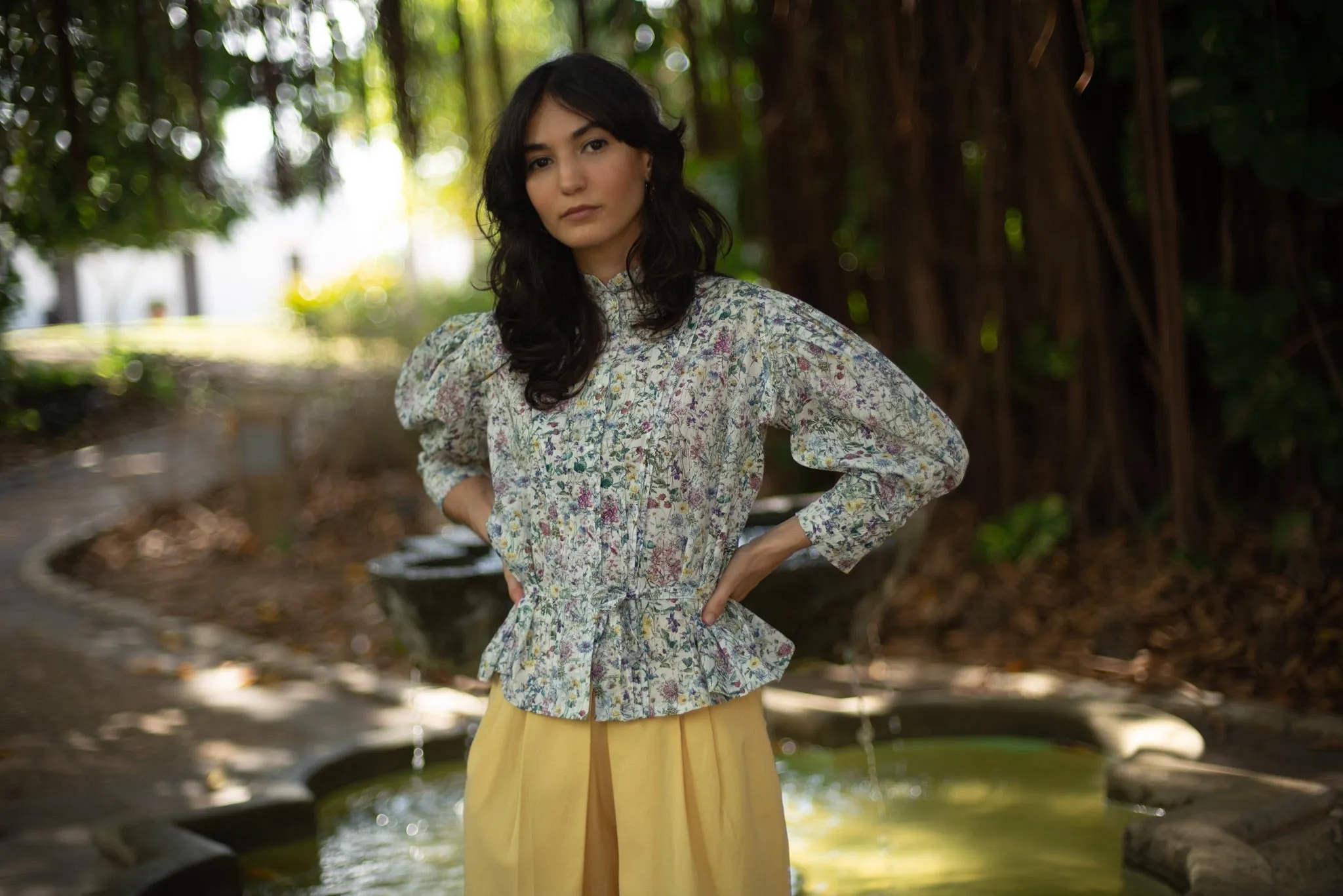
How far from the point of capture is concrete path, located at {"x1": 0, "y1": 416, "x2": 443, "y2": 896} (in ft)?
11.6

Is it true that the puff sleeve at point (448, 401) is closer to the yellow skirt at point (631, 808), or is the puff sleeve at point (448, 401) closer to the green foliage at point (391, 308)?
the yellow skirt at point (631, 808)

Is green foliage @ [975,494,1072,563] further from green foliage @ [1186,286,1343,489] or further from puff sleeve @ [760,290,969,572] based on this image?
puff sleeve @ [760,290,969,572]

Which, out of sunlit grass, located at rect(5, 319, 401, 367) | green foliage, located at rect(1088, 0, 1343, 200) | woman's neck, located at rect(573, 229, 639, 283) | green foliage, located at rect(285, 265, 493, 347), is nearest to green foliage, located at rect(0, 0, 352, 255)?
woman's neck, located at rect(573, 229, 639, 283)

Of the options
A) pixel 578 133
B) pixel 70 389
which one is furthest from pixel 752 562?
pixel 70 389

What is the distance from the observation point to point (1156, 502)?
17.8 ft

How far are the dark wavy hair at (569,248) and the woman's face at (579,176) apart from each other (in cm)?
2

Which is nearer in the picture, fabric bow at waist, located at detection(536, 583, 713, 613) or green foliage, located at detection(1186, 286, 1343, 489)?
fabric bow at waist, located at detection(536, 583, 713, 613)

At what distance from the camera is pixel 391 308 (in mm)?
11164

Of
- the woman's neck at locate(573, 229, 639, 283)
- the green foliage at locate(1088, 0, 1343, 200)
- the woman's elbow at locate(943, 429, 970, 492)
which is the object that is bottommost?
the woman's elbow at locate(943, 429, 970, 492)

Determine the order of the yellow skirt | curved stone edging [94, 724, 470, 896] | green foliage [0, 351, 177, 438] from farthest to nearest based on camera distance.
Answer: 1. green foliage [0, 351, 177, 438]
2. curved stone edging [94, 724, 470, 896]
3. the yellow skirt

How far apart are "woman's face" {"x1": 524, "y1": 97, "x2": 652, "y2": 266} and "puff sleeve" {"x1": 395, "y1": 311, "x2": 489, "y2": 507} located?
277 mm

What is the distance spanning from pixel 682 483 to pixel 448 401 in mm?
512

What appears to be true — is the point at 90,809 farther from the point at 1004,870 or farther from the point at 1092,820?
the point at 1092,820

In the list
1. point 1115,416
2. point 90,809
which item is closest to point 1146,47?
point 1115,416
